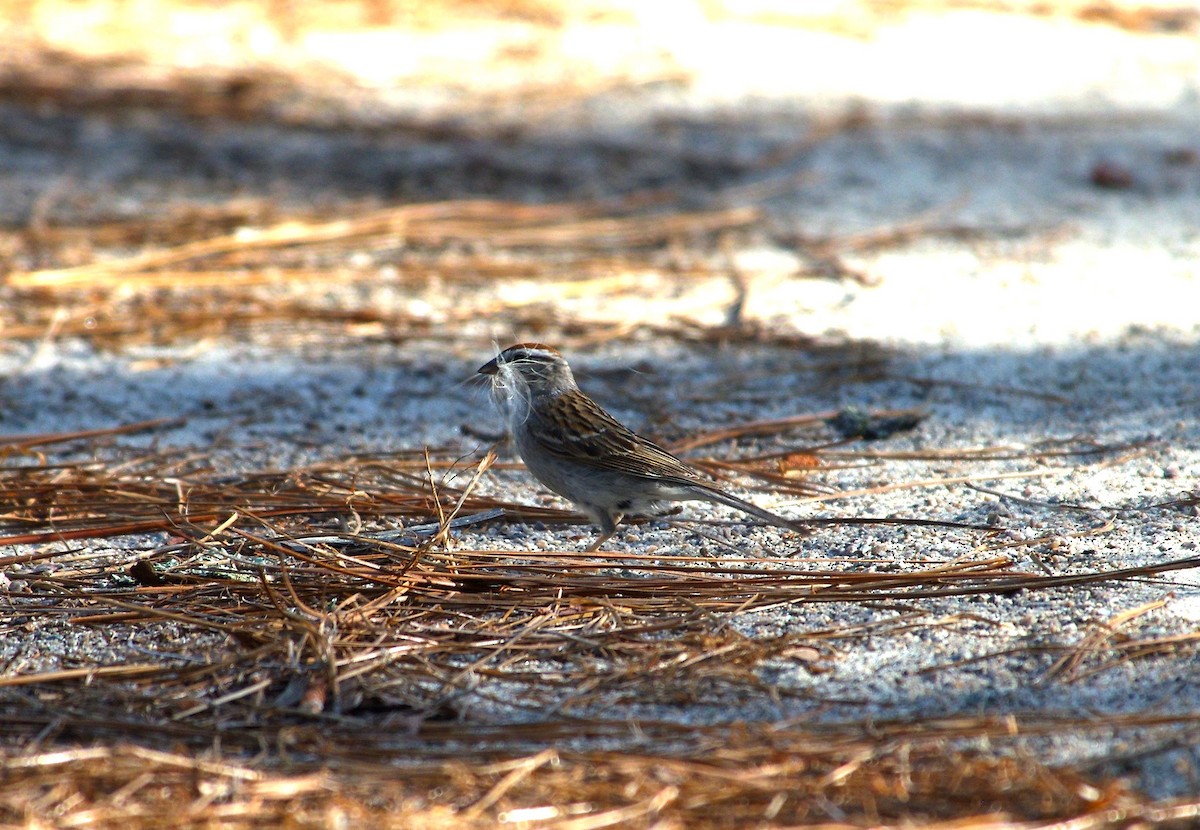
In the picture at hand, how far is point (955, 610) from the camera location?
11.5ft

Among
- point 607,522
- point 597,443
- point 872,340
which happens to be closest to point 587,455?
point 597,443

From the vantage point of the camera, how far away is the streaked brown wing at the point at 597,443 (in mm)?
4043

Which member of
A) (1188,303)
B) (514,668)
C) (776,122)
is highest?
(776,122)

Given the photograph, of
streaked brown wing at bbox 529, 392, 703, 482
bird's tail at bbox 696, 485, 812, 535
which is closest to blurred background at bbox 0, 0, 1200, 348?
streaked brown wing at bbox 529, 392, 703, 482

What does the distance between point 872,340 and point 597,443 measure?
2.32 metres

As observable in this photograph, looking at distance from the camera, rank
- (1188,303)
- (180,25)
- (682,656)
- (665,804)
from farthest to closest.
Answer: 1. (180,25)
2. (1188,303)
3. (682,656)
4. (665,804)

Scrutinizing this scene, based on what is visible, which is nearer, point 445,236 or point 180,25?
point 445,236

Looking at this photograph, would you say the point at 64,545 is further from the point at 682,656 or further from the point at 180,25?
the point at 180,25

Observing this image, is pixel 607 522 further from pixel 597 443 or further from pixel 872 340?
pixel 872 340

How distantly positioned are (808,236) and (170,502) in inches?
176

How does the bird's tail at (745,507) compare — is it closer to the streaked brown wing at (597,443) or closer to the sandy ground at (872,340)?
the streaked brown wing at (597,443)

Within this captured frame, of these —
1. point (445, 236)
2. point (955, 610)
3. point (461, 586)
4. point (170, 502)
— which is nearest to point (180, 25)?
point (445, 236)

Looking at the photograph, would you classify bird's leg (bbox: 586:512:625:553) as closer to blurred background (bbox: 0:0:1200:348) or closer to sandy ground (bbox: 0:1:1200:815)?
sandy ground (bbox: 0:1:1200:815)

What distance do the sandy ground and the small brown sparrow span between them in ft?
0.68
